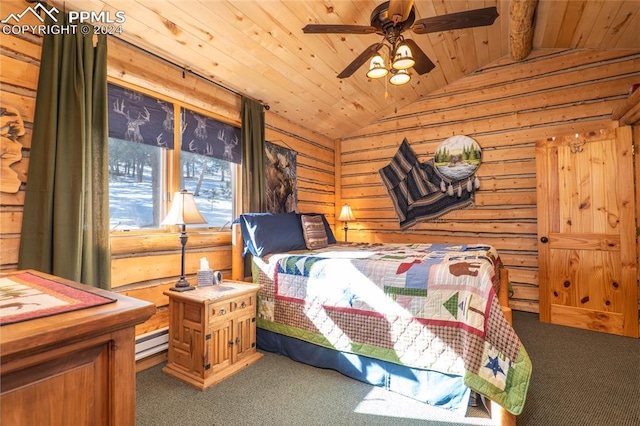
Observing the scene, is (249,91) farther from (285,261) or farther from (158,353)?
(158,353)

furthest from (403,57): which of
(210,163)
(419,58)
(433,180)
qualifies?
(433,180)

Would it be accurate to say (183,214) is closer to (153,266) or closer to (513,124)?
(153,266)

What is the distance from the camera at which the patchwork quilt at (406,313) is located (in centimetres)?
168

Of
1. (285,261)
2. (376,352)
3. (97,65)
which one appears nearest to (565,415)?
(376,352)

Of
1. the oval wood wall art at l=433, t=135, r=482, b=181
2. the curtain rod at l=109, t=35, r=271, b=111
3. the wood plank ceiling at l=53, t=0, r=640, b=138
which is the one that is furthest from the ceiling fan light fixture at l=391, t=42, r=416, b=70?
the oval wood wall art at l=433, t=135, r=482, b=181

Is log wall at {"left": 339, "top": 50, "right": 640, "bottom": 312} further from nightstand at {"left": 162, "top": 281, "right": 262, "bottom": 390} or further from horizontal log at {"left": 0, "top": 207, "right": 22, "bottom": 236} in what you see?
horizontal log at {"left": 0, "top": 207, "right": 22, "bottom": 236}

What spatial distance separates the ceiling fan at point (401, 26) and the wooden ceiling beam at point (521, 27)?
4.36 ft

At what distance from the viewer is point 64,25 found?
1978 millimetres

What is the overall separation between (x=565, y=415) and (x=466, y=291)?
860 millimetres

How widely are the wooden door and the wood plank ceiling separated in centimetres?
113

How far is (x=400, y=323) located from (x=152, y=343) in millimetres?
1806

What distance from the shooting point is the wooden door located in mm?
3000

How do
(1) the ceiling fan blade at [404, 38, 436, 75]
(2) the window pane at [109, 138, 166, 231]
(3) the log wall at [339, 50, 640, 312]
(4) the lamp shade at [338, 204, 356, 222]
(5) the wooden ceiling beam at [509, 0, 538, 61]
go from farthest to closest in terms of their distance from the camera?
(4) the lamp shade at [338, 204, 356, 222]
(3) the log wall at [339, 50, 640, 312]
(5) the wooden ceiling beam at [509, 0, 538, 61]
(2) the window pane at [109, 138, 166, 231]
(1) the ceiling fan blade at [404, 38, 436, 75]

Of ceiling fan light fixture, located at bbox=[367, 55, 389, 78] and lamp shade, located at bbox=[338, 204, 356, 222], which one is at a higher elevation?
ceiling fan light fixture, located at bbox=[367, 55, 389, 78]
